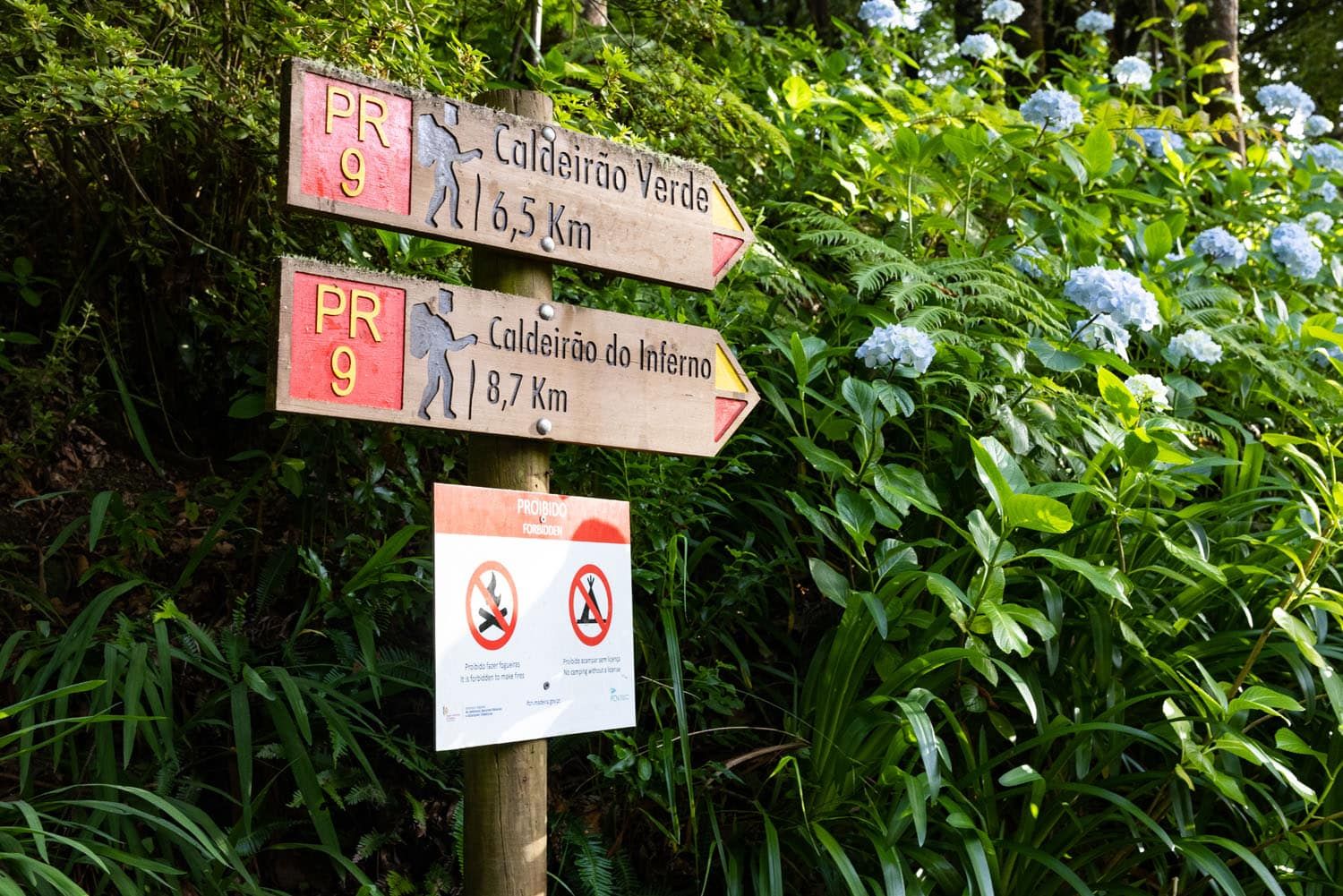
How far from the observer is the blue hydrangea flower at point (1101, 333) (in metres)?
3.28

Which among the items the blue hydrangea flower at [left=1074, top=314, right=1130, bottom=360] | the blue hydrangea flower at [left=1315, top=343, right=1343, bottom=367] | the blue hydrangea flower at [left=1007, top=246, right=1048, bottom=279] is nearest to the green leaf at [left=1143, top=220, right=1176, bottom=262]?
the blue hydrangea flower at [left=1007, top=246, right=1048, bottom=279]

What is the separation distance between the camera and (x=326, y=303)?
1837 mm

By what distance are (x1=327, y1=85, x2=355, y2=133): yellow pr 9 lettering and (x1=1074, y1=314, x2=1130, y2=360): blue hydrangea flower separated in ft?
7.31

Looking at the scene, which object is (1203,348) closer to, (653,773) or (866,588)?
(866,588)

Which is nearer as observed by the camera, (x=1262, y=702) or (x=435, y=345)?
(x=435, y=345)

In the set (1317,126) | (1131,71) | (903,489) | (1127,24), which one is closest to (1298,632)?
(903,489)

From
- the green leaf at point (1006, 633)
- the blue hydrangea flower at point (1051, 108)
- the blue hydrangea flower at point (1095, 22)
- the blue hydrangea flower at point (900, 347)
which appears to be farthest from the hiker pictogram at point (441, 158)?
the blue hydrangea flower at point (1095, 22)

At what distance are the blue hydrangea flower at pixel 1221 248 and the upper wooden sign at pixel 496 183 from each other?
2454 millimetres

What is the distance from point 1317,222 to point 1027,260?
6.51 ft

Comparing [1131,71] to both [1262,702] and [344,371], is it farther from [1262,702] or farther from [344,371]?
[344,371]

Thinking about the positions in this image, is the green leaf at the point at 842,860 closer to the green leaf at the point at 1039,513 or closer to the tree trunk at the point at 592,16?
the green leaf at the point at 1039,513

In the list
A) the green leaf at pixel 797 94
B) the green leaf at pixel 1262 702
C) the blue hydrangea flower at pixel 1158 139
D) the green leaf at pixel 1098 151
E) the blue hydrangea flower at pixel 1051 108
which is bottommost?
the green leaf at pixel 1262 702

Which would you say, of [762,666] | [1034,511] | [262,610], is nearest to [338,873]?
[262,610]

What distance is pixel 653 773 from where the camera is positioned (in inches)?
102
